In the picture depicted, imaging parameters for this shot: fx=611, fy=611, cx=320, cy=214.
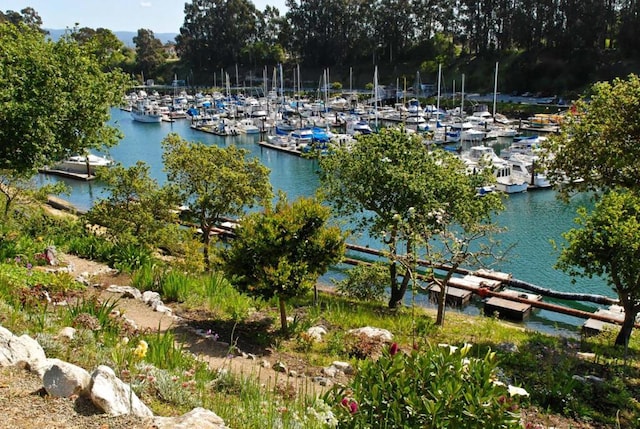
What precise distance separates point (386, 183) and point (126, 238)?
6.37 metres

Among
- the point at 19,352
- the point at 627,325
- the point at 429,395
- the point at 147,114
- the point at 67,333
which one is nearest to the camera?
the point at 429,395

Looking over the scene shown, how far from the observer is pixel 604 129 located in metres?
9.96

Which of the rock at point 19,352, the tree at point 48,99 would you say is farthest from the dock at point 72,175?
the rock at point 19,352

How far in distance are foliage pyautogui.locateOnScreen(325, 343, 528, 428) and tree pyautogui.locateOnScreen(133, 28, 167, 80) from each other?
108 m

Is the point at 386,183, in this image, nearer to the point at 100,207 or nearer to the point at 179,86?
the point at 100,207

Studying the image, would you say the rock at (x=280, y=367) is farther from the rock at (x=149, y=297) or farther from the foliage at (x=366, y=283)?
the foliage at (x=366, y=283)

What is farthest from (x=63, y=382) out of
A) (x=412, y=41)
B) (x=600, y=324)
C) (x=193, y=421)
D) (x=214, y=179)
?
(x=412, y=41)

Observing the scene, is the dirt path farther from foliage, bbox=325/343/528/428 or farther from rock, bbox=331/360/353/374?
foliage, bbox=325/343/528/428

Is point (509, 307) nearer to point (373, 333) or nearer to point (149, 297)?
point (373, 333)

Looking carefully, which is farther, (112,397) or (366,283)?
(366,283)

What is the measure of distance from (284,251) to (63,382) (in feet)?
16.4

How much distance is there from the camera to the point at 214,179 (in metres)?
16.2

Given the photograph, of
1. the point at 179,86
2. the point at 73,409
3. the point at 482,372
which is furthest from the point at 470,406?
the point at 179,86

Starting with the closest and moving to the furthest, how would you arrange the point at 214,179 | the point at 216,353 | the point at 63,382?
the point at 63,382 < the point at 216,353 < the point at 214,179
